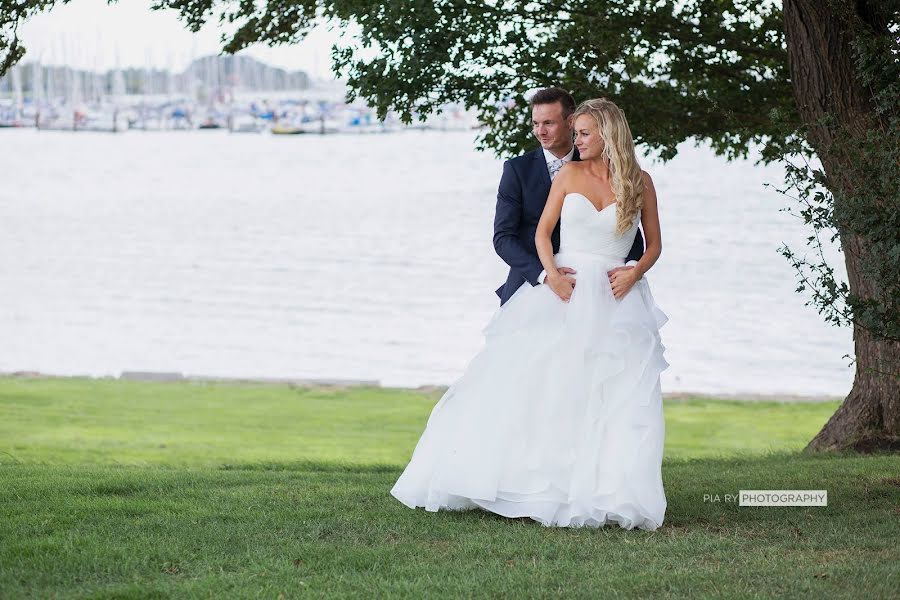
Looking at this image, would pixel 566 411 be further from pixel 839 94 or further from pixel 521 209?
pixel 839 94

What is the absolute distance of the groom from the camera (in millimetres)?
6215

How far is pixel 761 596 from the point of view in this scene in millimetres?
4492

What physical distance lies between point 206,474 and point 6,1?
12.3 feet

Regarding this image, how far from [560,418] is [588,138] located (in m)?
1.45

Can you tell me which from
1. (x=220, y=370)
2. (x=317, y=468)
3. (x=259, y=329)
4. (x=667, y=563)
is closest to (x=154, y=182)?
(x=259, y=329)

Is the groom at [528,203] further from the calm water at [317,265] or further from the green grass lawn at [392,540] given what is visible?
the calm water at [317,265]

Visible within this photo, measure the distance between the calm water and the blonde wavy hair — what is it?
1538cm

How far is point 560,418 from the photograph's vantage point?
5.91 m

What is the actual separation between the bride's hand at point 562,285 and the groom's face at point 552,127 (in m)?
0.72

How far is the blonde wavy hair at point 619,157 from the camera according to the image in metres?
5.89

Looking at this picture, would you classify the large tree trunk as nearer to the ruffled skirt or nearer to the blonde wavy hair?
the blonde wavy hair

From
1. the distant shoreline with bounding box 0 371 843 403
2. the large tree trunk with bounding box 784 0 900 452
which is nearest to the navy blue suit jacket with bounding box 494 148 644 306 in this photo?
the large tree trunk with bounding box 784 0 900 452

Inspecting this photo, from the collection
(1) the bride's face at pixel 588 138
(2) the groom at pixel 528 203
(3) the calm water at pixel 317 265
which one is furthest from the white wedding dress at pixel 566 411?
(3) the calm water at pixel 317 265

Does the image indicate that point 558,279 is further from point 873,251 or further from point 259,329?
point 259,329
